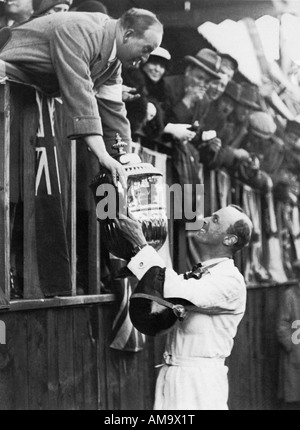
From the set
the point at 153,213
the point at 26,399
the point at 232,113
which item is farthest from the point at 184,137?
the point at 26,399

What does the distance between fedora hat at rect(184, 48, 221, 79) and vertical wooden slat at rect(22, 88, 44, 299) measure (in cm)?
89

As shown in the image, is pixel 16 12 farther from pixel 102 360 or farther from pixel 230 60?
pixel 102 360

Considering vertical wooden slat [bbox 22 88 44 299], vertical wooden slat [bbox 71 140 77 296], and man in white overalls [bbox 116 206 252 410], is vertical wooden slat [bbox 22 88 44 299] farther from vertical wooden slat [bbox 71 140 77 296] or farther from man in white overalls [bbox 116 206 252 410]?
man in white overalls [bbox 116 206 252 410]

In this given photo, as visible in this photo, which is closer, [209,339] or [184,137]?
[209,339]

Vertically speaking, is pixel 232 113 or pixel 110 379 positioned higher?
pixel 232 113

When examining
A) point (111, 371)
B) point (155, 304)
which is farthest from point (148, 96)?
point (111, 371)

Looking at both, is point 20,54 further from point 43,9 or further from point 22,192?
point 22,192

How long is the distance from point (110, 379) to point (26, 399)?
0.59 metres

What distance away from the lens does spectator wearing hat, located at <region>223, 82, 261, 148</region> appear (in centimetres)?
509

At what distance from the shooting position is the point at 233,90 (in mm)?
5070

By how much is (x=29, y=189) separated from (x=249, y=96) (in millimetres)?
1428

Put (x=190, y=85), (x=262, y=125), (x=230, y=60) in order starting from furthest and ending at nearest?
(x=262, y=125)
(x=230, y=60)
(x=190, y=85)

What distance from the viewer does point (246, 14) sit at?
190 inches
